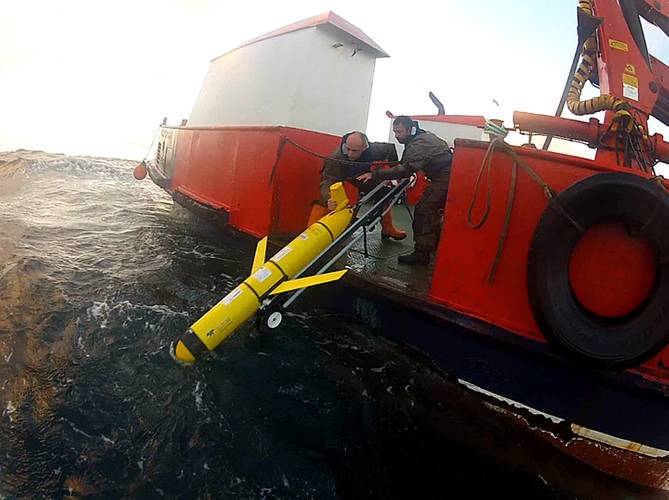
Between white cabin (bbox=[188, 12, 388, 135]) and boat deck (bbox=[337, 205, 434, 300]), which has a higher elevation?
white cabin (bbox=[188, 12, 388, 135])

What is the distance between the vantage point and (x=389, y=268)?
370cm

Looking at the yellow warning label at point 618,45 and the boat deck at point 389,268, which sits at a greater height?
the yellow warning label at point 618,45

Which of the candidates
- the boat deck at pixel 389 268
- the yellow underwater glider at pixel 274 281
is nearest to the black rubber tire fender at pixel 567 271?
the boat deck at pixel 389 268

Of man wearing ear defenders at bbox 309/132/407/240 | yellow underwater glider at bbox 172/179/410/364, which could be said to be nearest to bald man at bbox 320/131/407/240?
man wearing ear defenders at bbox 309/132/407/240

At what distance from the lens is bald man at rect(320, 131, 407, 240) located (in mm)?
3904

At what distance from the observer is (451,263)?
2.72 meters

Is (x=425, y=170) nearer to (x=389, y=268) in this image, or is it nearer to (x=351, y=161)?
(x=351, y=161)

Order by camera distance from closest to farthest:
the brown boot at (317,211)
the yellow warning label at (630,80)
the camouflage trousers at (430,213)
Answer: the camouflage trousers at (430,213) < the yellow warning label at (630,80) < the brown boot at (317,211)

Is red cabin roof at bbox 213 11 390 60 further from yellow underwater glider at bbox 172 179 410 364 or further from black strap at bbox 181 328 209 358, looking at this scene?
black strap at bbox 181 328 209 358

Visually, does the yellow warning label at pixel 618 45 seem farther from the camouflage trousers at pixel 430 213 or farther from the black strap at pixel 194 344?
the black strap at pixel 194 344

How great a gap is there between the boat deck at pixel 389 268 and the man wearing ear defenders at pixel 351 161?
2.13ft

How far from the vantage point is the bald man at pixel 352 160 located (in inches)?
154

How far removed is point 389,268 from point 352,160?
3.71ft

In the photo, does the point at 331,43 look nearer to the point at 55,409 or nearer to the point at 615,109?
the point at 615,109
